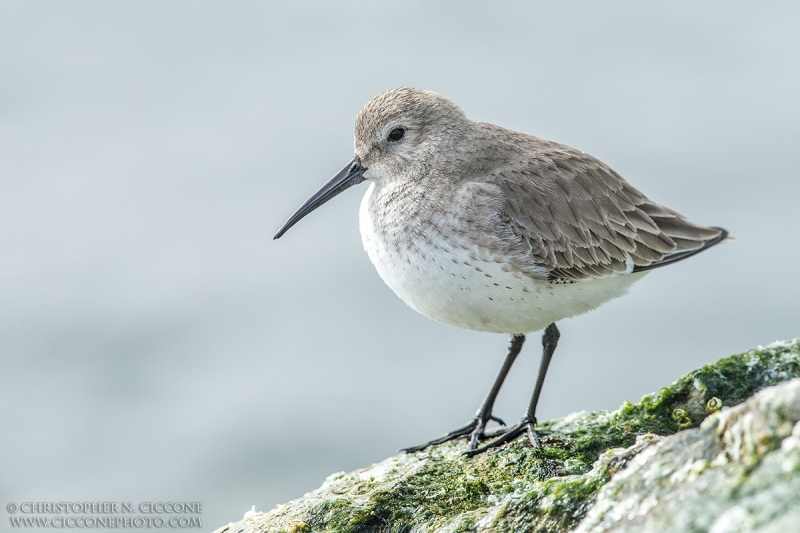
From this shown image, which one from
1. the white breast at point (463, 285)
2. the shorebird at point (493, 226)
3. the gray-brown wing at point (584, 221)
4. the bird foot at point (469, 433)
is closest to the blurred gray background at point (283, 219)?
the bird foot at point (469, 433)

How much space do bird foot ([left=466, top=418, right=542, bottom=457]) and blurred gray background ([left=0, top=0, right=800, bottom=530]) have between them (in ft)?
17.9

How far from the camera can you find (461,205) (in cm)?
618

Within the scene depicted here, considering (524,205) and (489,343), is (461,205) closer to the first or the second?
(524,205)

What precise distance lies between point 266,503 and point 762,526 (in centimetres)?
926

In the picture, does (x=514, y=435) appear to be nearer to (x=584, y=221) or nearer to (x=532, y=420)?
(x=532, y=420)

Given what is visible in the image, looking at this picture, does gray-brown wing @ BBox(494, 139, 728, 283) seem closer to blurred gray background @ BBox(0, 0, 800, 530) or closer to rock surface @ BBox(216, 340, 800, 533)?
rock surface @ BBox(216, 340, 800, 533)

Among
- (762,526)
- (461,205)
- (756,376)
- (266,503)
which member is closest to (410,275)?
(461,205)

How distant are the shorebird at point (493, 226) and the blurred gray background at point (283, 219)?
528 cm

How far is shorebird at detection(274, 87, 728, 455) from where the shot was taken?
602cm

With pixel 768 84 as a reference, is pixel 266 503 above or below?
below

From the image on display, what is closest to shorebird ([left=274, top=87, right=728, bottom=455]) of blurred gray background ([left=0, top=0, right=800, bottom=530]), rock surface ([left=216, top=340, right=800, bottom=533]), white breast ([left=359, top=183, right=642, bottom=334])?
white breast ([left=359, top=183, right=642, bottom=334])

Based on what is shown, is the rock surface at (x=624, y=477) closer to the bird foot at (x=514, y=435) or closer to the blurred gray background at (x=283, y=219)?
the bird foot at (x=514, y=435)

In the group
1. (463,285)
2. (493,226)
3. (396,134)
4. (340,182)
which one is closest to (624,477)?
(463,285)

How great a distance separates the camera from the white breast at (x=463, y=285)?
19.5 feet
